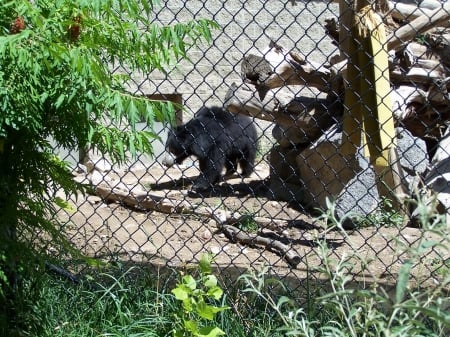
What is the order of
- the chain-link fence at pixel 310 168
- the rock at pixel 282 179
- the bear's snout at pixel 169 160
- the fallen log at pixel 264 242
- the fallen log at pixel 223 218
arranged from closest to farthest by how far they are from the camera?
the fallen log at pixel 264 242, the chain-link fence at pixel 310 168, the fallen log at pixel 223 218, the rock at pixel 282 179, the bear's snout at pixel 169 160

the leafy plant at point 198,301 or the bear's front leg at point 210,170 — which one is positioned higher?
the bear's front leg at point 210,170

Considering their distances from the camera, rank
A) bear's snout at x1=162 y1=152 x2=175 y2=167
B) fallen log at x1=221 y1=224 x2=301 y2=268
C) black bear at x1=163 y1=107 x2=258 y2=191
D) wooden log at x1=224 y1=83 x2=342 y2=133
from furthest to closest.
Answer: bear's snout at x1=162 y1=152 x2=175 y2=167
black bear at x1=163 y1=107 x2=258 y2=191
wooden log at x1=224 y1=83 x2=342 y2=133
fallen log at x1=221 y1=224 x2=301 y2=268

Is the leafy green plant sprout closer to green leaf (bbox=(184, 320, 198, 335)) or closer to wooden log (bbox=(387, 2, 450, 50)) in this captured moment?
wooden log (bbox=(387, 2, 450, 50))

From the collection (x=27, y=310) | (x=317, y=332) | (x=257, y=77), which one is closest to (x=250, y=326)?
(x=317, y=332)

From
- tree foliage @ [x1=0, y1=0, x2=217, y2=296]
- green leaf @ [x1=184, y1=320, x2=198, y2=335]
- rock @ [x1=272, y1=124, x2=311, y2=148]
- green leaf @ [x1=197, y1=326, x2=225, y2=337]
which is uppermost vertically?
rock @ [x1=272, y1=124, x2=311, y2=148]

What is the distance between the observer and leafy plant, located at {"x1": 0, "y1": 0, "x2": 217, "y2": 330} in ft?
8.07

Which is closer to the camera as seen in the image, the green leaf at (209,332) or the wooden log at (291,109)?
the green leaf at (209,332)

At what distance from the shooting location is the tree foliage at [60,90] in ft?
8.07

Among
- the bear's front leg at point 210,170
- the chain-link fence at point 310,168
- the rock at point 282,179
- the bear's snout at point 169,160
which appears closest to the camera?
the chain-link fence at point 310,168

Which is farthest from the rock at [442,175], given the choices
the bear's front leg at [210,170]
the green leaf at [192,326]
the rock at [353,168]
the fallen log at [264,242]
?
the green leaf at [192,326]

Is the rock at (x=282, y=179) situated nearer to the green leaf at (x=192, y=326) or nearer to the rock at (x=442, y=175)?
the rock at (x=442, y=175)

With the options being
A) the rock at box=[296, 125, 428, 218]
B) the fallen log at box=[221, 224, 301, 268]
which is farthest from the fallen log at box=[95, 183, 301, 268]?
the rock at box=[296, 125, 428, 218]

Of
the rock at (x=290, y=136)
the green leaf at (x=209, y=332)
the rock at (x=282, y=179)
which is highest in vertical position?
the rock at (x=290, y=136)

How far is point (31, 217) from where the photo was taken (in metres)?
2.94
